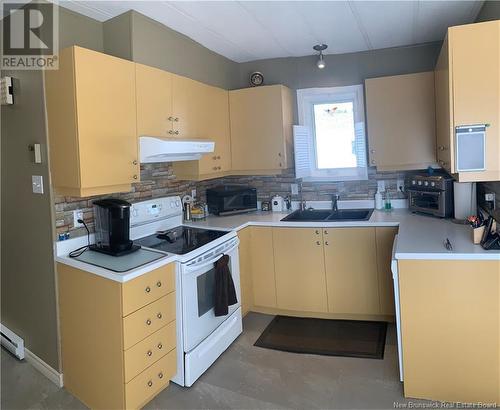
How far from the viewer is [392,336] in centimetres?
291

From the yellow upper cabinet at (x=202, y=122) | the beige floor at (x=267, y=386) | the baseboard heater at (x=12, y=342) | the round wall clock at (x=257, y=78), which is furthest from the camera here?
the round wall clock at (x=257, y=78)

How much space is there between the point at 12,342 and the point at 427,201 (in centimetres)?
337

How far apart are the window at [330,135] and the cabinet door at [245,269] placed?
0.84m

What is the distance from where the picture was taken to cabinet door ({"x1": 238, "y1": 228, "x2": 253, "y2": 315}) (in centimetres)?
320

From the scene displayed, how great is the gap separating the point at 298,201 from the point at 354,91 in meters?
1.17

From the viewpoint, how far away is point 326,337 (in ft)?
9.73

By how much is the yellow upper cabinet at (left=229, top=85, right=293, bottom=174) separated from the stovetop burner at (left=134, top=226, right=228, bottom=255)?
88cm

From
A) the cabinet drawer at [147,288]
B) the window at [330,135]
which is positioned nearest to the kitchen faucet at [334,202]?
the window at [330,135]

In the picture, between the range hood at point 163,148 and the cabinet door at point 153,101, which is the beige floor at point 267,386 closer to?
the range hood at point 163,148

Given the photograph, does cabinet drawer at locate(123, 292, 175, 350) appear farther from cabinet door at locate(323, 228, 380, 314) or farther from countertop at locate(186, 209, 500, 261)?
cabinet door at locate(323, 228, 380, 314)

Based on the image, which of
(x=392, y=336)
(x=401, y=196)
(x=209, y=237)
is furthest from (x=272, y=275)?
(x=401, y=196)

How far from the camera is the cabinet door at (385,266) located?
2982mm

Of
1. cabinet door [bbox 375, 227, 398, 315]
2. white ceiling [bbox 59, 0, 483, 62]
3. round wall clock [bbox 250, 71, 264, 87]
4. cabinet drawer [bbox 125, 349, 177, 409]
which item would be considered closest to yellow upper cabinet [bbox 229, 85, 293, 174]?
round wall clock [bbox 250, 71, 264, 87]

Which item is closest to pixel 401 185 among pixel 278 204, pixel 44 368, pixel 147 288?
pixel 278 204
